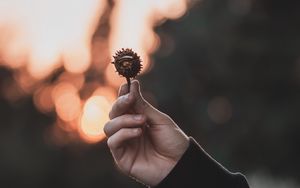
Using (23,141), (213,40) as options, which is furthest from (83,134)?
(213,40)

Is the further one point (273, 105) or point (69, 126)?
point (69, 126)

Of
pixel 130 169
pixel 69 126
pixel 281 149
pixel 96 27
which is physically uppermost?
pixel 130 169

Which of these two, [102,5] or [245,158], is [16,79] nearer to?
[102,5]

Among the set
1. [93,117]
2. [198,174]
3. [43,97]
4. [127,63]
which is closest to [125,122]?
[127,63]

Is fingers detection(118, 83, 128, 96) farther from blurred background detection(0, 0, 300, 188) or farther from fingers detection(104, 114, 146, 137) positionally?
blurred background detection(0, 0, 300, 188)

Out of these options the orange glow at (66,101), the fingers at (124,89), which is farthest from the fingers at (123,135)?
the orange glow at (66,101)

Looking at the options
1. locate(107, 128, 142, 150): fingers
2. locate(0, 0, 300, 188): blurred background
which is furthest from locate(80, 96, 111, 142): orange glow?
locate(107, 128, 142, 150): fingers

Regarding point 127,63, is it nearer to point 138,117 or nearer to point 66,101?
point 138,117
